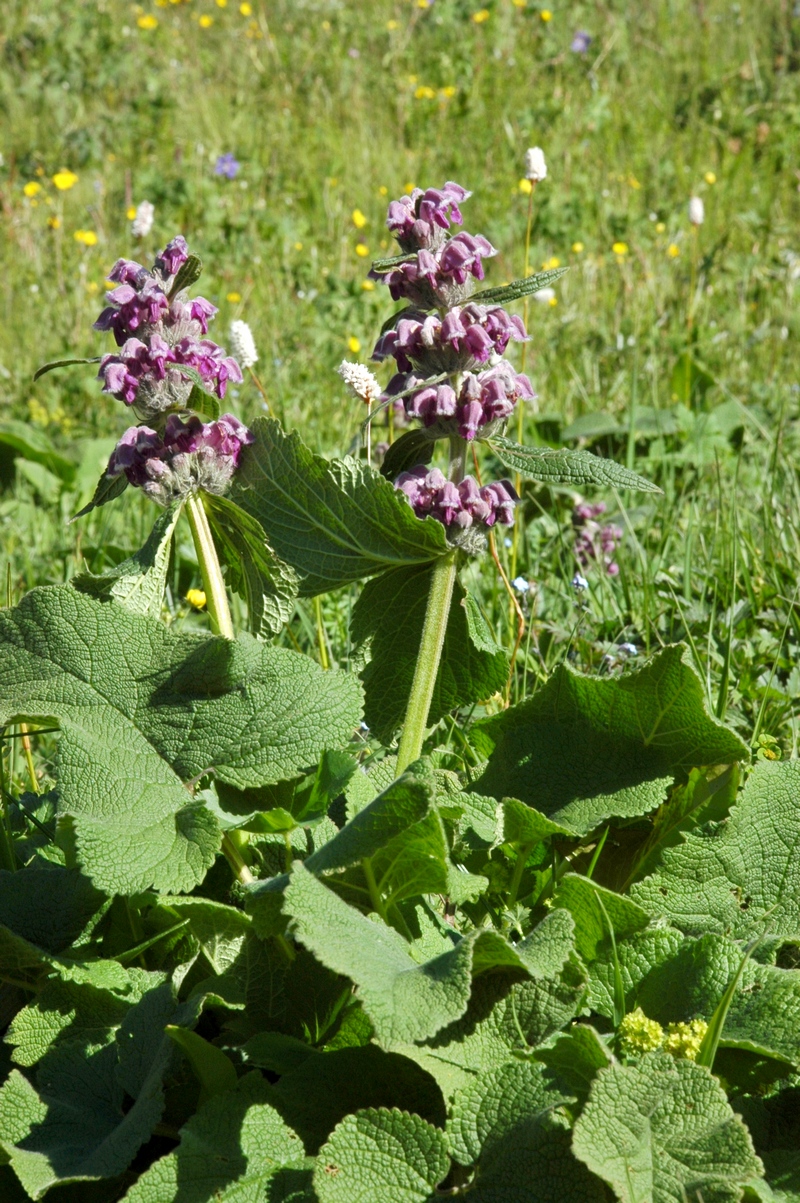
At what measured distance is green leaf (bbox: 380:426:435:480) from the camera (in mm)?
1662


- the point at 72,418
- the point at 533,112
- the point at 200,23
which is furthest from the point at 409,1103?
the point at 200,23

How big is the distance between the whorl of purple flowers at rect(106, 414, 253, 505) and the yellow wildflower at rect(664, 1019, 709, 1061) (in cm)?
90

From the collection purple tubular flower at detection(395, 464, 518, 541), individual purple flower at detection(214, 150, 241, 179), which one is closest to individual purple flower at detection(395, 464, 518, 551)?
purple tubular flower at detection(395, 464, 518, 541)

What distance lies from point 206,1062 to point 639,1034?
501 mm

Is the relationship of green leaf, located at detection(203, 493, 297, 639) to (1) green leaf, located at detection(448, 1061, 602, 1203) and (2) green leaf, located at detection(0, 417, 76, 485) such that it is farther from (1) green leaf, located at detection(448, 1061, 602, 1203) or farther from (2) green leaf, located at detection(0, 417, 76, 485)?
(2) green leaf, located at detection(0, 417, 76, 485)

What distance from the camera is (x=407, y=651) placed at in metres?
1.72

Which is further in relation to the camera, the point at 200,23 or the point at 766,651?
the point at 200,23

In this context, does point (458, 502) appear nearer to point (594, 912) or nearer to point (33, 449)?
point (594, 912)

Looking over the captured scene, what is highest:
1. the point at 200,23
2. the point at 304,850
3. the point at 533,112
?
the point at 200,23

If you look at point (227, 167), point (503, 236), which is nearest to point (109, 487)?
point (503, 236)

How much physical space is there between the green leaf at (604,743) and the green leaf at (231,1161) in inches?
21.8

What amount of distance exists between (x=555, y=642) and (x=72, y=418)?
2.77m

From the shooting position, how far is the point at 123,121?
7.39 m

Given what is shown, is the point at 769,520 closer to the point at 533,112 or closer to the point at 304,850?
the point at 304,850
